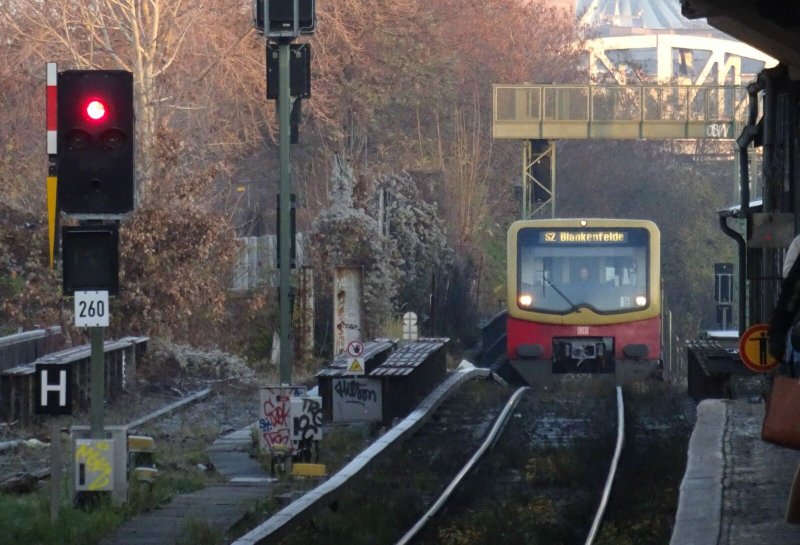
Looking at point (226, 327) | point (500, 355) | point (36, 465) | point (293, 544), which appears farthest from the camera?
point (500, 355)

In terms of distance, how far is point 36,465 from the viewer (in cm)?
1290

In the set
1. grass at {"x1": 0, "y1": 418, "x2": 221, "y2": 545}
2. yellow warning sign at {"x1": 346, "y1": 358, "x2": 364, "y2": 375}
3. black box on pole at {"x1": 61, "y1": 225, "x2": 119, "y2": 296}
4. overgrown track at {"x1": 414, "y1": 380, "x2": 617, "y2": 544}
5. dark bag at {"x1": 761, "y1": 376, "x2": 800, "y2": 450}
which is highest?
black box on pole at {"x1": 61, "y1": 225, "x2": 119, "y2": 296}

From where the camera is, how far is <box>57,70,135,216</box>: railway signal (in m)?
9.59

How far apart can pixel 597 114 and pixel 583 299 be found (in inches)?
618

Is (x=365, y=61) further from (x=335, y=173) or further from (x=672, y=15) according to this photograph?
(x=672, y=15)

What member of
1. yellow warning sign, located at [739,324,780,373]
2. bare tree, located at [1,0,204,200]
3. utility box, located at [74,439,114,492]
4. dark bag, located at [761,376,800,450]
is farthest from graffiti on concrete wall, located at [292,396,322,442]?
bare tree, located at [1,0,204,200]

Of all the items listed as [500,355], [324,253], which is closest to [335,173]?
[324,253]

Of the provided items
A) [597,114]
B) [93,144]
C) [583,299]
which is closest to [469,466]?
[93,144]

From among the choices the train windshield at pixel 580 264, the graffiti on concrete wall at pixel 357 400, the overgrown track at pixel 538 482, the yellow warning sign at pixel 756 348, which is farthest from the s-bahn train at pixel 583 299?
the yellow warning sign at pixel 756 348

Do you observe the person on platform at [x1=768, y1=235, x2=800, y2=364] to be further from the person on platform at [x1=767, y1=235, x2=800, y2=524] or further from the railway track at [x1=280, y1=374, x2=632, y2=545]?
the railway track at [x1=280, y1=374, x2=632, y2=545]

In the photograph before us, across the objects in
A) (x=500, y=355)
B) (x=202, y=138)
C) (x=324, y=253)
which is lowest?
(x=500, y=355)

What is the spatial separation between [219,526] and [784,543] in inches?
157

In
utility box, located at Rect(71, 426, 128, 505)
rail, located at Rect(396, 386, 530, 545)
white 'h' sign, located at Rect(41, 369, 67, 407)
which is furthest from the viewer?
rail, located at Rect(396, 386, 530, 545)

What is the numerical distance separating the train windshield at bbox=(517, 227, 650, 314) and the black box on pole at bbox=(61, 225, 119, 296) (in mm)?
14616
